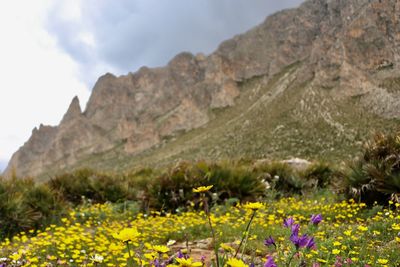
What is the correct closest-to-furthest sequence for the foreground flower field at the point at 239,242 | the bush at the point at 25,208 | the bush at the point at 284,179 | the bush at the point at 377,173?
the foreground flower field at the point at 239,242
the bush at the point at 377,173
the bush at the point at 25,208
the bush at the point at 284,179

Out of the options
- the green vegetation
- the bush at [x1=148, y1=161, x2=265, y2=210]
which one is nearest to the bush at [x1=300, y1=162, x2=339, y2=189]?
the green vegetation

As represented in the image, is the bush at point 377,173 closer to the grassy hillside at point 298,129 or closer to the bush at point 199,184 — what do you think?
the bush at point 199,184

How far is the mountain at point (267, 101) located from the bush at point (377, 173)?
8.56 metres

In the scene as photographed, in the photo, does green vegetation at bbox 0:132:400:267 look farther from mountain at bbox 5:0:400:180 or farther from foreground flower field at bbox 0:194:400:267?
mountain at bbox 5:0:400:180

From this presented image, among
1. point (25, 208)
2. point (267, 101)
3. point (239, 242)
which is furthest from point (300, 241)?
point (267, 101)

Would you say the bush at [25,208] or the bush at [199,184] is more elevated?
the bush at [25,208]

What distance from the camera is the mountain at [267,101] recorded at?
64.2m

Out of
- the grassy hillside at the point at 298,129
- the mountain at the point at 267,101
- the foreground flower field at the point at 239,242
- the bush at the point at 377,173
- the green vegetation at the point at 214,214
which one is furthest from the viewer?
the mountain at the point at 267,101

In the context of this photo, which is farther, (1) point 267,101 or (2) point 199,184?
(1) point 267,101

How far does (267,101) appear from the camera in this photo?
89062mm

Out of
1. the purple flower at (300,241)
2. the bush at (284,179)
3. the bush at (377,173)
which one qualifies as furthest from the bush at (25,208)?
the purple flower at (300,241)

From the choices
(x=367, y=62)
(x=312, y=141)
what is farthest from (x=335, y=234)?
(x=367, y=62)

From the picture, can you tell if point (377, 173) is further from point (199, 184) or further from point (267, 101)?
point (267, 101)

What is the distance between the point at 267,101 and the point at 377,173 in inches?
3233
